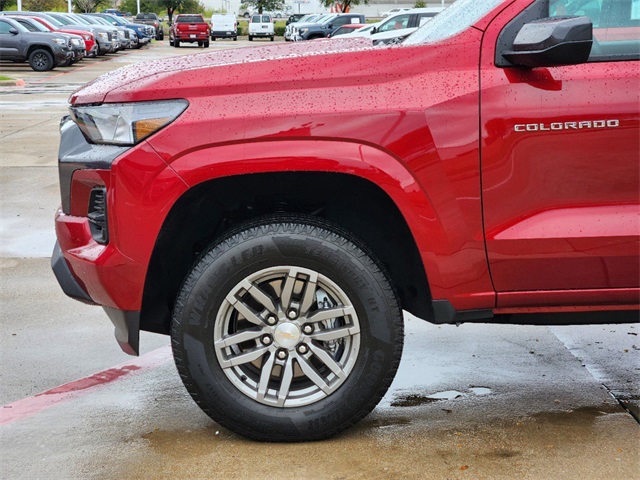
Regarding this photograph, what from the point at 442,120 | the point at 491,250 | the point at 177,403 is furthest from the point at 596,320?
the point at 177,403

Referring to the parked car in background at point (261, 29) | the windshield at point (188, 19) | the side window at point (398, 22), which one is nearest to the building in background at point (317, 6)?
the parked car in background at point (261, 29)

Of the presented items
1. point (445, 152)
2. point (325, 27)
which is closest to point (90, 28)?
point (325, 27)

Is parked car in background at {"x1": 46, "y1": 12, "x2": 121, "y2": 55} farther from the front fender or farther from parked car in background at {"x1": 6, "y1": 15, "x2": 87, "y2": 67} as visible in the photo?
the front fender

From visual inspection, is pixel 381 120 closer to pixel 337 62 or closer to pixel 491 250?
pixel 337 62

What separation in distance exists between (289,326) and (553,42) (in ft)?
4.59

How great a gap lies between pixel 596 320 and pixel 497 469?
758 mm

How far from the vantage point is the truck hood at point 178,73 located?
3648 millimetres

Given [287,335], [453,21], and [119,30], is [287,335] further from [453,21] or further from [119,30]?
[119,30]

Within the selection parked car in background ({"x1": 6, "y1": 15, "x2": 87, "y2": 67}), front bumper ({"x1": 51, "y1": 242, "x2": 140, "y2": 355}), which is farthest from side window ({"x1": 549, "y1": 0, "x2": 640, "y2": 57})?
parked car in background ({"x1": 6, "y1": 15, "x2": 87, "y2": 67})

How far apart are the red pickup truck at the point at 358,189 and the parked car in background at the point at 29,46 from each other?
92.8 feet

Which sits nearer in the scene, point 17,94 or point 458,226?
point 458,226

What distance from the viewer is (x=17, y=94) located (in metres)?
22.2

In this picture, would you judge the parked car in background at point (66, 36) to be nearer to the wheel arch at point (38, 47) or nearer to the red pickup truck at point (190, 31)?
the wheel arch at point (38, 47)

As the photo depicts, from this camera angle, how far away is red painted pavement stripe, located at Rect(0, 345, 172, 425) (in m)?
4.25
